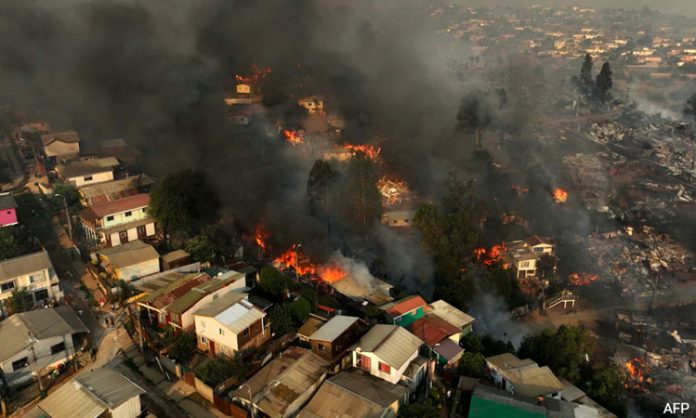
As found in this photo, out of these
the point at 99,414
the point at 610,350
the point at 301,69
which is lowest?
the point at 610,350

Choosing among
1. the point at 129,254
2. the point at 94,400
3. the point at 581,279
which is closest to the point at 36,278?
the point at 129,254

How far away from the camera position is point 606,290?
103 feet

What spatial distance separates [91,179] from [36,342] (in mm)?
16508

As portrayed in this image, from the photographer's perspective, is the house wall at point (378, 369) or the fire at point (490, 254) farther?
the fire at point (490, 254)

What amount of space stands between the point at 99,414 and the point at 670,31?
156 m

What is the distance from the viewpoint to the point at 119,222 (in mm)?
27406

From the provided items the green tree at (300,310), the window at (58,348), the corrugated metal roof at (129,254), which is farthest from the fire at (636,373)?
the window at (58,348)

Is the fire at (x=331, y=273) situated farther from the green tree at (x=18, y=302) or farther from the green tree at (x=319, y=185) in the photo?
the green tree at (x=18, y=302)

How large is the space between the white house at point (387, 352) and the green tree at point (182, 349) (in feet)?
18.4

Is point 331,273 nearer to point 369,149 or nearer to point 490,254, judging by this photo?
point 490,254

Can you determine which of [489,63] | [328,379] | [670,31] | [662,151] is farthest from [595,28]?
[328,379]

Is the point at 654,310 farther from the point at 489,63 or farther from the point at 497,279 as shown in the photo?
the point at 489,63

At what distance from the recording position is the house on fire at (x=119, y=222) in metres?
26.5
